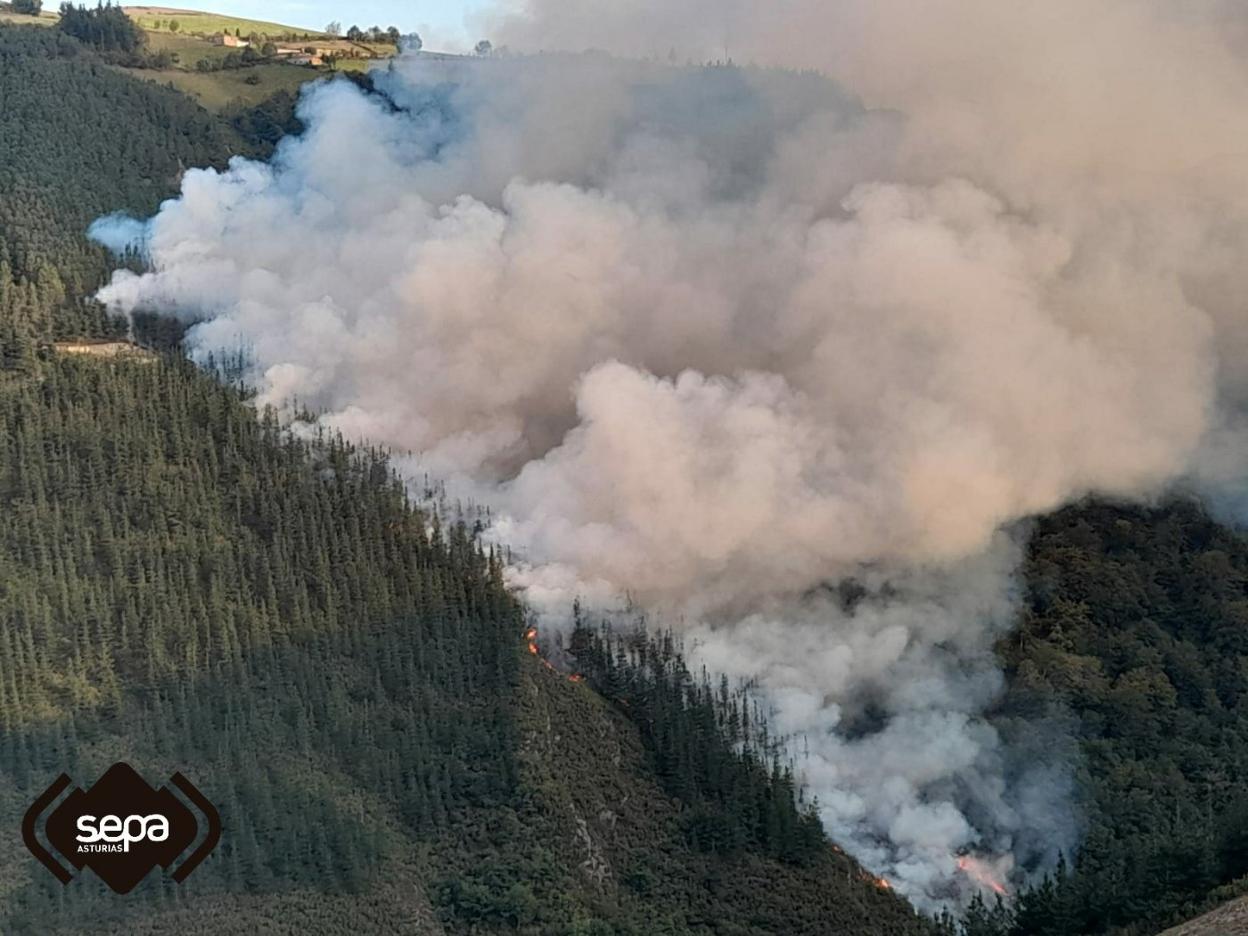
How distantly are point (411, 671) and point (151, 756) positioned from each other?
15547 mm

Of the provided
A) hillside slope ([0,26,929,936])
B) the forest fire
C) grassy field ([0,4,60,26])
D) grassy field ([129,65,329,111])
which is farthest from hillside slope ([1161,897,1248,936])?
grassy field ([0,4,60,26])

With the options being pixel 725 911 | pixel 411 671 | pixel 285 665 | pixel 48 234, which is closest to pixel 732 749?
pixel 725 911

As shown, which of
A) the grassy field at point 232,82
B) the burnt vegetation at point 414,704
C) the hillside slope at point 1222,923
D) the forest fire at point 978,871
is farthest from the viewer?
the grassy field at point 232,82

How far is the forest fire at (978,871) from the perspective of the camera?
81.2 meters

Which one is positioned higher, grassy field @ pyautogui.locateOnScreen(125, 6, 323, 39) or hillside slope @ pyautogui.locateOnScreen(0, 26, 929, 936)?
grassy field @ pyautogui.locateOnScreen(125, 6, 323, 39)

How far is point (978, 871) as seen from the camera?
82.1m

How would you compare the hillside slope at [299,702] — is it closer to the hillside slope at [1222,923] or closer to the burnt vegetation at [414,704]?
the burnt vegetation at [414,704]

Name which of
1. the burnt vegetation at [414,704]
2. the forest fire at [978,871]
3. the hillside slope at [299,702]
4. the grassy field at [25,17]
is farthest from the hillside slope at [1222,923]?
the grassy field at [25,17]

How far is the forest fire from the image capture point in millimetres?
81250

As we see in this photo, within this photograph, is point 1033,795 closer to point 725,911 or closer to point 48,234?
point 725,911

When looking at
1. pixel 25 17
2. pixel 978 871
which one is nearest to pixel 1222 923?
pixel 978 871

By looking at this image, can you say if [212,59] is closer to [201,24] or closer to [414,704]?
[201,24]

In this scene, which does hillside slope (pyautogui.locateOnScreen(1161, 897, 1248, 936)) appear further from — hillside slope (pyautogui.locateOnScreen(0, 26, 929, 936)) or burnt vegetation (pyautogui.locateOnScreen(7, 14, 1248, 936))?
hillside slope (pyautogui.locateOnScreen(0, 26, 929, 936))

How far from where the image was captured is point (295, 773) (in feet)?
232
